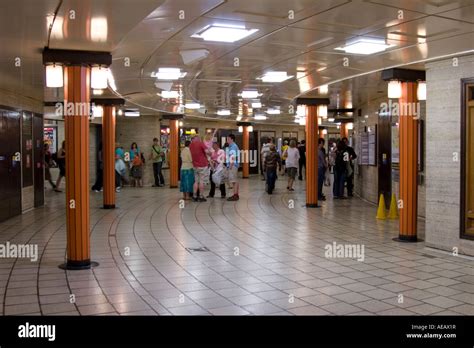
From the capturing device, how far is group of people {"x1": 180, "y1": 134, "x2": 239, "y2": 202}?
13930mm

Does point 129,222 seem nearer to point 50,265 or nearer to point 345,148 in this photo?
point 50,265

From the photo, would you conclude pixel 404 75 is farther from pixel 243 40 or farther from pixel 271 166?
pixel 271 166

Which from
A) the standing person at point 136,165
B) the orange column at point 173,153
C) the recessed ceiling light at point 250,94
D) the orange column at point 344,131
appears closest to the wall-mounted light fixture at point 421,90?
the recessed ceiling light at point 250,94

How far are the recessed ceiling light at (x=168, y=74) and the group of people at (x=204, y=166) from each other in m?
4.06

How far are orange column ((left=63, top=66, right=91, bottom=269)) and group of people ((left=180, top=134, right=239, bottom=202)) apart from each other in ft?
23.8

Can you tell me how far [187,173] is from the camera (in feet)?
46.9

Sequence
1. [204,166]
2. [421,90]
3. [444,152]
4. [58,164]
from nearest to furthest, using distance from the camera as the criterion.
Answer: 1. [444,152]
2. [421,90]
3. [204,166]
4. [58,164]

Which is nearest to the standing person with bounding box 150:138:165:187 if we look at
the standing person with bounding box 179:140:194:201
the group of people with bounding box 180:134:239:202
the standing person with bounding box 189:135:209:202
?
the group of people with bounding box 180:134:239:202

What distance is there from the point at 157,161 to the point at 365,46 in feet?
45.7

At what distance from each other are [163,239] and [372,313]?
14.9ft

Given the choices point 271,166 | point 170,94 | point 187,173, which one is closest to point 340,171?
point 271,166

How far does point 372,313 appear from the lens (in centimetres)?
491

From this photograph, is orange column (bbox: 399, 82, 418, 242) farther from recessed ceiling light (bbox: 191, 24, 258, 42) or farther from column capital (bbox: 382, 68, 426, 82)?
recessed ceiling light (bbox: 191, 24, 258, 42)
